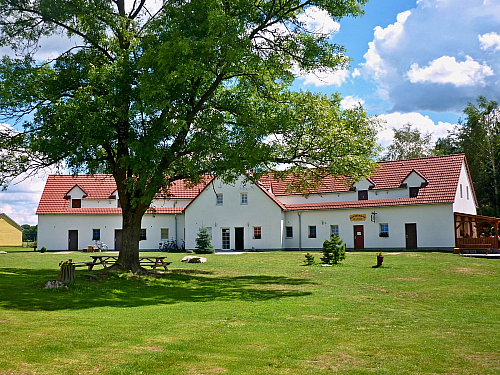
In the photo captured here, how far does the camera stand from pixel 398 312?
11875 mm

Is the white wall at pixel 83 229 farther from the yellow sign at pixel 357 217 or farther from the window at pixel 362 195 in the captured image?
the window at pixel 362 195

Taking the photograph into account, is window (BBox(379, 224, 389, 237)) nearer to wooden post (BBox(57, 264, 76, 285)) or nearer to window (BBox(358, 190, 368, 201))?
window (BBox(358, 190, 368, 201))

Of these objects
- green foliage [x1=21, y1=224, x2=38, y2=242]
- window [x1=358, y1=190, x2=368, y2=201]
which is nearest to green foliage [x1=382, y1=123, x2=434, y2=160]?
window [x1=358, y1=190, x2=368, y2=201]

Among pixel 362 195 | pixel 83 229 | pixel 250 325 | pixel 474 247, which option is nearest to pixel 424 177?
pixel 362 195

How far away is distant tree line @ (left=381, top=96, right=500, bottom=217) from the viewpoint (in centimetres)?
5141

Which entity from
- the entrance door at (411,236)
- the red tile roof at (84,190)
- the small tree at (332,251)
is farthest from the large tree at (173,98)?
the red tile roof at (84,190)

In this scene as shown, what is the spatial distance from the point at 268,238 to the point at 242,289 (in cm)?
2583

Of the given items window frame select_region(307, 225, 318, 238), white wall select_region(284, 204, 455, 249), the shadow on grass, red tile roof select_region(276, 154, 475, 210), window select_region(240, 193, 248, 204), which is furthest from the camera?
window select_region(240, 193, 248, 204)

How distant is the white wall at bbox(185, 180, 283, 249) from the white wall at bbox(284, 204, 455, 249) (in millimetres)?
1708

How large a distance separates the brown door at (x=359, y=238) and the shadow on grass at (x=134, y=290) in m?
21.1

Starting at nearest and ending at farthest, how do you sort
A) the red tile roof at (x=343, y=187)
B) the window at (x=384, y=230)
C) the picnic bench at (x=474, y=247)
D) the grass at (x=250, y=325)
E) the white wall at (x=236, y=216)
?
the grass at (x=250, y=325)
the picnic bench at (x=474, y=247)
the red tile roof at (x=343, y=187)
the window at (x=384, y=230)
the white wall at (x=236, y=216)

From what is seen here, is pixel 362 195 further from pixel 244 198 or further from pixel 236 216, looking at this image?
pixel 236 216

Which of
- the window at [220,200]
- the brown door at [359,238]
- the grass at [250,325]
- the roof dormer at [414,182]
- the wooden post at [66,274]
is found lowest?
the grass at [250,325]

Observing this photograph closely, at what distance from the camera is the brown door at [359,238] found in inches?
1583
